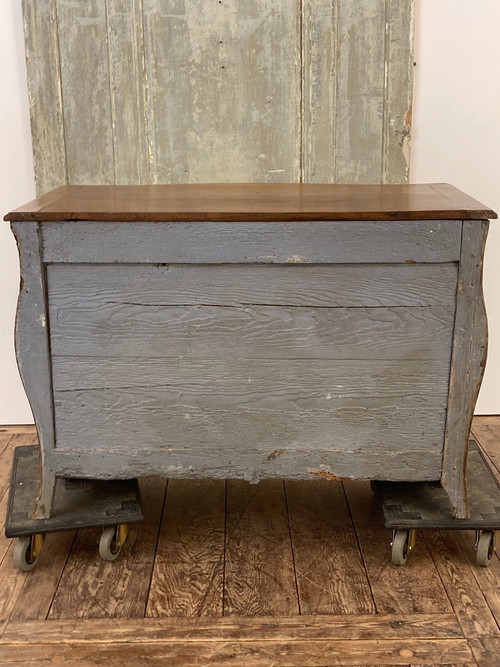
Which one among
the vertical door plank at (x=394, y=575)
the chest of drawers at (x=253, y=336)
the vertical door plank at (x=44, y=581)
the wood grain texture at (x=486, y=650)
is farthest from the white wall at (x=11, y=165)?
the wood grain texture at (x=486, y=650)

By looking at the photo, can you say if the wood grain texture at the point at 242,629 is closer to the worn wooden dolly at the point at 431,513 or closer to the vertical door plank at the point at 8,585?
the vertical door plank at the point at 8,585

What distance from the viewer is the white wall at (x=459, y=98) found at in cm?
234

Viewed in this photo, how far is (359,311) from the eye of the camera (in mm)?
1749

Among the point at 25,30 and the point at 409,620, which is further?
the point at 25,30

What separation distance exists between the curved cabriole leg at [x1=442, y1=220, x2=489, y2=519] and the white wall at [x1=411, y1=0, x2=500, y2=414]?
80 cm

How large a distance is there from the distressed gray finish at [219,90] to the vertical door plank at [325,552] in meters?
0.91

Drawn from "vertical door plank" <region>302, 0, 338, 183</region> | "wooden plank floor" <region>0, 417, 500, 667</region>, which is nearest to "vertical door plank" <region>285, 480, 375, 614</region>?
"wooden plank floor" <region>0, 417, 500, 667</region>

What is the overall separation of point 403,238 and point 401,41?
855 mm

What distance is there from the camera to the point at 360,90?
2.31 m

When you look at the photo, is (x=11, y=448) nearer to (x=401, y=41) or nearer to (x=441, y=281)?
(x=441, y=281)

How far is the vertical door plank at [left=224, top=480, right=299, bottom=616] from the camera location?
5.77 feet

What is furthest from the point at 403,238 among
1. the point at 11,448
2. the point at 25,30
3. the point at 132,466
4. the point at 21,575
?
the point at 11,448

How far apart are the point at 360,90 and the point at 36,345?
118 centimetres

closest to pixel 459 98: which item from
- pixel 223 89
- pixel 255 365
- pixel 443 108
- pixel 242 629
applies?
pixel 443 108
